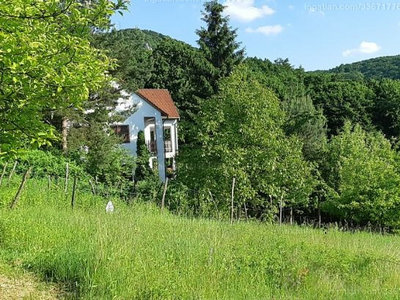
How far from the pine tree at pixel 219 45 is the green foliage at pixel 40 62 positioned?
1249 inches

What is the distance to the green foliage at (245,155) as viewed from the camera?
18.2 m

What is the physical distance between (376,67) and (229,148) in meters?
79.9

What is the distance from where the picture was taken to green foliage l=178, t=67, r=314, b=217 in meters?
18.2

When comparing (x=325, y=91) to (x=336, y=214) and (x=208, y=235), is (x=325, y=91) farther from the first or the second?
(x=208, y=235)

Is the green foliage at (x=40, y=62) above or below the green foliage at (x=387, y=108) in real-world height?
below

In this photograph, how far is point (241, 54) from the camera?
37.3m

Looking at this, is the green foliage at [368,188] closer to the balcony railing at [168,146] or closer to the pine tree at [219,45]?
the pine tree at [219,45]

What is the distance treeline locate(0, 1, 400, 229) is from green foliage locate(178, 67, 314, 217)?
Result: 5 cm

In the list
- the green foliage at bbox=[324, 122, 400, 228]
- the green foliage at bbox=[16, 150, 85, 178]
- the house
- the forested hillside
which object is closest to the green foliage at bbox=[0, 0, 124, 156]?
the forested hillside

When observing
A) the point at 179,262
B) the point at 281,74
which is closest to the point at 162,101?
the point at 281,74

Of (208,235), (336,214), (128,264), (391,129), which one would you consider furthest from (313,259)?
(391,129)

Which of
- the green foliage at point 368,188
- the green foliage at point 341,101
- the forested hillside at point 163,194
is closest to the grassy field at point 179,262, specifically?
the forested hillside at point 163,194

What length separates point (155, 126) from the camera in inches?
1606

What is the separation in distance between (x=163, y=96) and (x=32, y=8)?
40234mm
